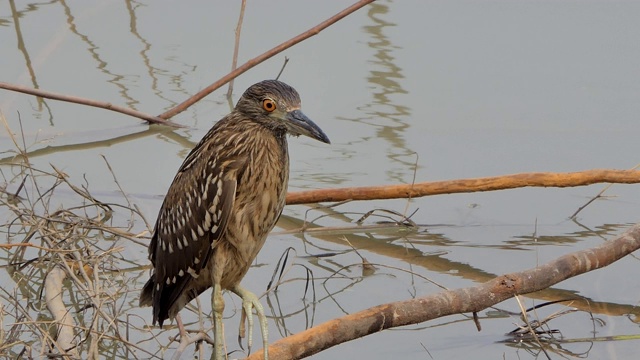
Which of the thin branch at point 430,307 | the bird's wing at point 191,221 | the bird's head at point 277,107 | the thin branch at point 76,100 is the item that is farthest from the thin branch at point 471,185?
the thin branch at point 76,100

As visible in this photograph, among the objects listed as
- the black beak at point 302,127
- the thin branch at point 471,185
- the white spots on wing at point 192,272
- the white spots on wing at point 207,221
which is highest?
the black beak at point 302,127

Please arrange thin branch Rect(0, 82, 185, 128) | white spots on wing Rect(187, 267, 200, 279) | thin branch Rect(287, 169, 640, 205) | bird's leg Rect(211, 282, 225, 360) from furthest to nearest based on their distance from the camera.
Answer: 1. thin branch Rect(0, 82, 185, 128)
2. thin branch Rect(287, 169, 640, 205)
3. white spots on wing Rect(187, 267, 200, 279)
4. bird's leg Rect(211, 282, 225, 360)

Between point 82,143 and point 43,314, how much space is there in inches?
96.4

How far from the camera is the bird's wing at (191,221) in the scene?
530cm

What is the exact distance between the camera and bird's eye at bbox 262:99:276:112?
529 cm

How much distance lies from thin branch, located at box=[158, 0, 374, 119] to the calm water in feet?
0.77

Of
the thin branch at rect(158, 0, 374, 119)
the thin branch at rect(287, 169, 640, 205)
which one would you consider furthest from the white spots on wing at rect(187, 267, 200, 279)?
the thin branch at rect(158, 0, 374, 119)

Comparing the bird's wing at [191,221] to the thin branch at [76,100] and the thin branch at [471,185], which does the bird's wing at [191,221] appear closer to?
the thin branch at [471,185]

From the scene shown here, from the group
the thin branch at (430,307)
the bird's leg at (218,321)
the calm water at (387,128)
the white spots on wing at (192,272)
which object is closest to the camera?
the thin branch at (430,307)

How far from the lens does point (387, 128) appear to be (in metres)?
8.52

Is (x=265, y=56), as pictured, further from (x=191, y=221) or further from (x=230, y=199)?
(x=230, y=199)

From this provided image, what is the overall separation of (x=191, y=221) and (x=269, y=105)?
2.06 ft

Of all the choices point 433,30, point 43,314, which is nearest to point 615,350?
point 43,314

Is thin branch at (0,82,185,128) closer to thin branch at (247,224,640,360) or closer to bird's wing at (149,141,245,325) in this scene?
bird's wing at (149,141,245,325)
